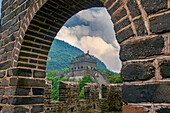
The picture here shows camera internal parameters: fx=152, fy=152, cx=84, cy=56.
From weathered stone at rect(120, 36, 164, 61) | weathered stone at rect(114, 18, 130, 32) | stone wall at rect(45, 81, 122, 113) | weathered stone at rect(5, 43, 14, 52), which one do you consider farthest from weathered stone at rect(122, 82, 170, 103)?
stone wall at rect(45, 81, 122, 113)

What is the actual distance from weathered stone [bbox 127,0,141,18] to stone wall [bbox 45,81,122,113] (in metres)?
4.41

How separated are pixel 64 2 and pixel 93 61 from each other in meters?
43.9

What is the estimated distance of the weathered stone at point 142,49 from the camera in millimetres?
1082

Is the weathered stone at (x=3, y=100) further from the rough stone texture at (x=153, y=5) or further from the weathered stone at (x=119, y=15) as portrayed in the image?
the rough stone texture at (x=153, y=5)

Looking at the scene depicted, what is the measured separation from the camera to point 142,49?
1.16 meters

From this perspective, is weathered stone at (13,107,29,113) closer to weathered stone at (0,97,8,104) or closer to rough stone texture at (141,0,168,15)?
weathered stone at (0,97,8,104)

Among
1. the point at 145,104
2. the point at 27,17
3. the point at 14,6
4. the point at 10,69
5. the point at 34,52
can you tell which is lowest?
the point at 145,104

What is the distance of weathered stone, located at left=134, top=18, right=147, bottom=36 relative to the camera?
3.83 ft

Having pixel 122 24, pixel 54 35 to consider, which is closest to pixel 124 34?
pixel 122 24

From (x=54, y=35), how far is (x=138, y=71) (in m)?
2.14

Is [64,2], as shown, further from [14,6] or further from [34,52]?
[14,6]

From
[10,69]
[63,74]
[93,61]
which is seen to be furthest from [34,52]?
[93,61]

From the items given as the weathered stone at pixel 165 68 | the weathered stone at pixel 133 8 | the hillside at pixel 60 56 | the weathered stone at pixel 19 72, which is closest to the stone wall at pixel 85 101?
the weathered stone at pixel 19 72

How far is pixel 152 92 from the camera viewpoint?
106cm
